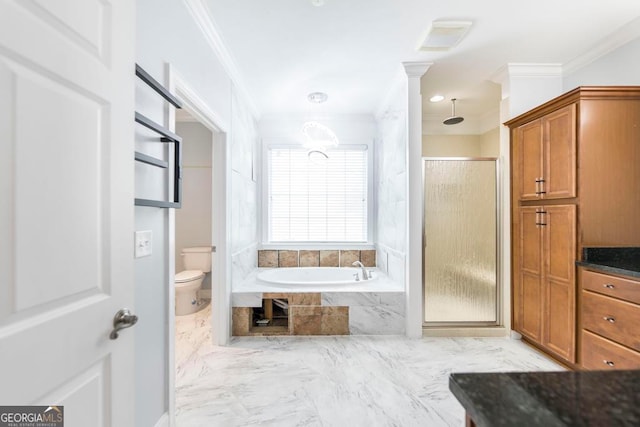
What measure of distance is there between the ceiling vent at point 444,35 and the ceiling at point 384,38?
0.15 ft

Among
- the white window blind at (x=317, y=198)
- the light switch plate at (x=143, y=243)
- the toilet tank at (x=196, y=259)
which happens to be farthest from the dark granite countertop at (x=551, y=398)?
the toilet tank at (x=196, y=259)

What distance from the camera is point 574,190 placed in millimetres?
2105

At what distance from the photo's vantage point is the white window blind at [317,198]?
13.3 ft

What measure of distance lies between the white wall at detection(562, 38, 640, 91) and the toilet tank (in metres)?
4.51

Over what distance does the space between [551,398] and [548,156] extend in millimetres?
2460

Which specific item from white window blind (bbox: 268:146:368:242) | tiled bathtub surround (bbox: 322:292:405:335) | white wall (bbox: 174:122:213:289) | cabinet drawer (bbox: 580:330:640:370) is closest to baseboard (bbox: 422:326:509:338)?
tiled bathtub surround (bbox: 322:292:405:335)

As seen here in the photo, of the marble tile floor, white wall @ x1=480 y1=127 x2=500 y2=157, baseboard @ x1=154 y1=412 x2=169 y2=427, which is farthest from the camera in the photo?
white wall @ x1=480 y1=127 x2=500 y2=157

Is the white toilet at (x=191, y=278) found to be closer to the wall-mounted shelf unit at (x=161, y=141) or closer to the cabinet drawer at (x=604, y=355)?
the wall-mounted shelf unit at (x=161, y=141)

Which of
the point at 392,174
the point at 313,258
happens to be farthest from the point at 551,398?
the point at 313,258

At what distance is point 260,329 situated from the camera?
9.21 feet

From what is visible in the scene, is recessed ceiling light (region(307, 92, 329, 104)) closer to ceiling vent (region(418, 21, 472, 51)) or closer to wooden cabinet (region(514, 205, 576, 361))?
ceiling vent (region(418, 21, 472, 51))

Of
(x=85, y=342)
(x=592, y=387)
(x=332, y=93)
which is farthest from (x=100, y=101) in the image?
(x=332, y=93)

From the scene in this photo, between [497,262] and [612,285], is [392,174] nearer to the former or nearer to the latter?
[497,262]

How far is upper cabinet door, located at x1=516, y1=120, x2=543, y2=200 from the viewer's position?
2416 mm
